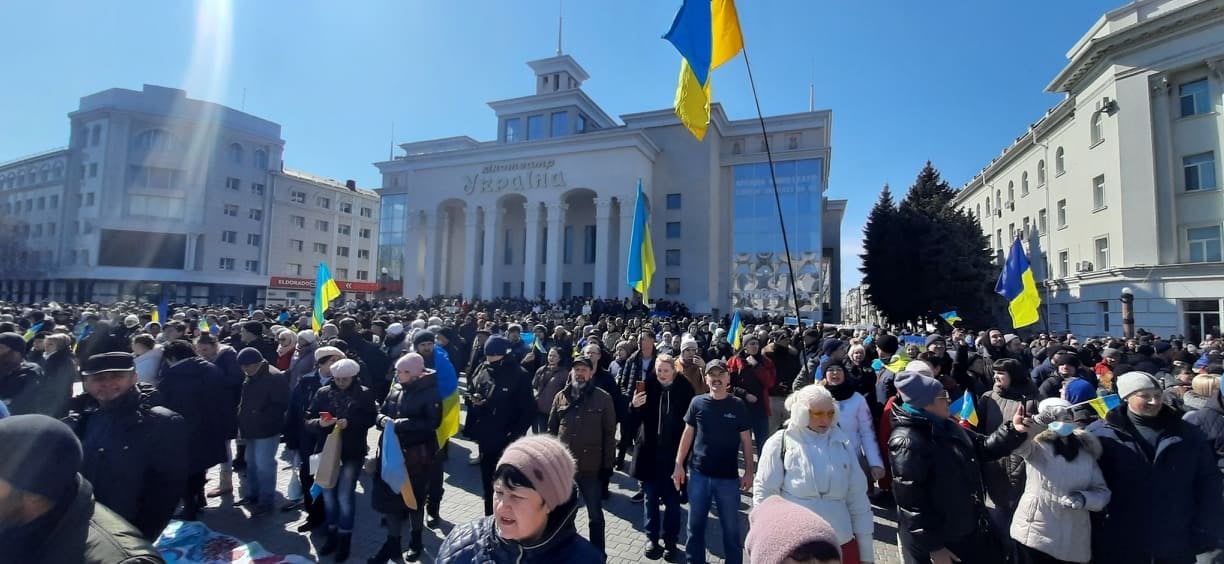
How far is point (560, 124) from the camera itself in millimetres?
42188

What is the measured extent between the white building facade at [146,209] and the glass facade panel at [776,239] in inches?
1671

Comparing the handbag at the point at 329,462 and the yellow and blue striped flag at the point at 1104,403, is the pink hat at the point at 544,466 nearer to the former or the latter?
the handbag at the point at 329,462

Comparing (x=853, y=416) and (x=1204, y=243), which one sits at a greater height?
(x=1204, y=243)

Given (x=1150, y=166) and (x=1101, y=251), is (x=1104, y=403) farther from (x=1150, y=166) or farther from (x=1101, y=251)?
(x=1101, y=251)

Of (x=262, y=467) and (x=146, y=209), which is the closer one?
A: (x=262, y=467)

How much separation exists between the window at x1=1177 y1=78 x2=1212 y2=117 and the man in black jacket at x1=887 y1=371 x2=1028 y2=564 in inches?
1052

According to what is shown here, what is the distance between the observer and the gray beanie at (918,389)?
127 inches

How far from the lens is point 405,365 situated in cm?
464

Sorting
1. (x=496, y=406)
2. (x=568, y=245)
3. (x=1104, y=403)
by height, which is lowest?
(x=496, y=406)

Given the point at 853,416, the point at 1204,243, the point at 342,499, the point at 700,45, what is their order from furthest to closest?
the point at 1204,243 < the point at 700,45 < the point at 853,416 < the point at 342,499

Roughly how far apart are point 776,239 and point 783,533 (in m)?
36.7

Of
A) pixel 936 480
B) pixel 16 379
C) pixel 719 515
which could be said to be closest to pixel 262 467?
pixel 16 379

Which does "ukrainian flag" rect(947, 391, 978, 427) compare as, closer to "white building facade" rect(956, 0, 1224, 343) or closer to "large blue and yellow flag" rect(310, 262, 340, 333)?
"large blue and yellow flag" rect(310, 262, 340, 333)

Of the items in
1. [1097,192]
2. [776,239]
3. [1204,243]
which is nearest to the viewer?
[1204,243]
